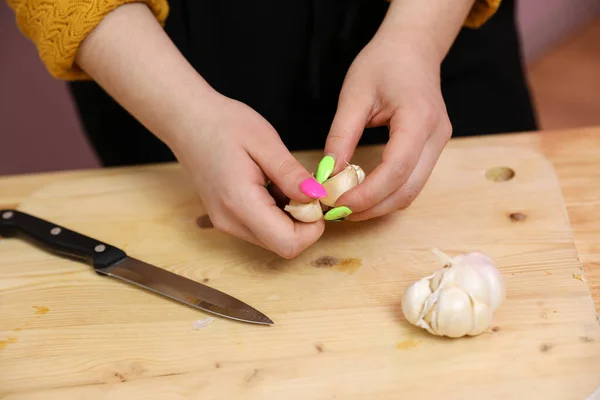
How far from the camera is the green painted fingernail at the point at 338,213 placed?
2.61 ft

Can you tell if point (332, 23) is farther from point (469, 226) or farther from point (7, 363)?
point (7, 363)

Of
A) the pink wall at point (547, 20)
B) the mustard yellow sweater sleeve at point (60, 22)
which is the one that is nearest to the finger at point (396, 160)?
the mustard yellow sweater sleeve at point (60, 22)

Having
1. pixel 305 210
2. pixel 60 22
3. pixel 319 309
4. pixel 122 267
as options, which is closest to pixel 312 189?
pixel 305 210

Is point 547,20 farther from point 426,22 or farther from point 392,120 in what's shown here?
point 392,120

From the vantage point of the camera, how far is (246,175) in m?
0.81

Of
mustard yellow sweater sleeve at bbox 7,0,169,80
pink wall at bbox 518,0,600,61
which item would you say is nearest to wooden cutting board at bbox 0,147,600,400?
mustard yellow sweater sleeve at bbox 7,0,169,80

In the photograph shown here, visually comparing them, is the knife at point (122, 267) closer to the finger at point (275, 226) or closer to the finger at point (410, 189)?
the finger at point (275, 226)

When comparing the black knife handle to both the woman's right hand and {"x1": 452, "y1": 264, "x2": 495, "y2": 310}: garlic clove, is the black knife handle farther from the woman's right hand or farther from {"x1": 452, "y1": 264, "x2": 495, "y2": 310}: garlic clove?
{"x1": 452, "y1": 264, "x2": 495, "y2": 310}: garlic clove

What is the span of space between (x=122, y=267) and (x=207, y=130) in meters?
0.21

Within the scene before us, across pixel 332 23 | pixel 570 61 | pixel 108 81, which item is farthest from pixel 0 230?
pixel 570 61

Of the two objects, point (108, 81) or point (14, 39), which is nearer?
point (108, 81)

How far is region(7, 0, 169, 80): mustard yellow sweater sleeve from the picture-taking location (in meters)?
0.88

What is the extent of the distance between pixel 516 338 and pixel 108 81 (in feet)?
2.08

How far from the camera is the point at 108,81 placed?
0.93 meters
